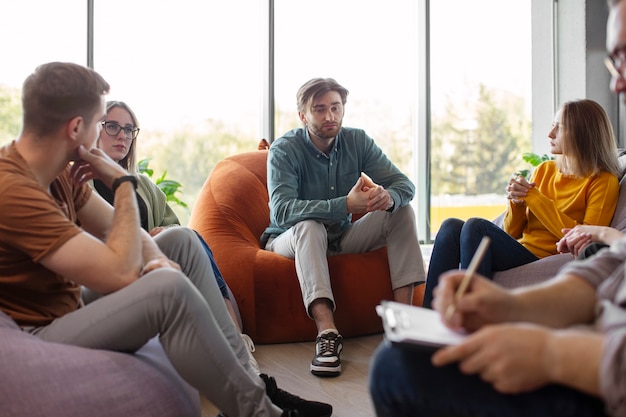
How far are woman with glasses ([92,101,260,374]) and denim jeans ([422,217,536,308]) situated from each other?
0.87 meters

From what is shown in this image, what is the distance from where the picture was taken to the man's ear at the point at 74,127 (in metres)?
1.96

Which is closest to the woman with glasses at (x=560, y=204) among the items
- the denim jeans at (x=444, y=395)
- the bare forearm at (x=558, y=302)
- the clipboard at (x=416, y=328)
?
the bare forearm at (x=558, y=302)

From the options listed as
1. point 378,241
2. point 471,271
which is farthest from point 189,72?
point 471,271

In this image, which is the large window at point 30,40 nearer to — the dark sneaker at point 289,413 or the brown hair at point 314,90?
the brown hair at point 314,90

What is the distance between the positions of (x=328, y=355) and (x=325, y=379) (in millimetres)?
117

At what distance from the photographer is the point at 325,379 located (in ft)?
9.69

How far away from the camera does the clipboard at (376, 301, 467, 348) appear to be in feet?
3.89

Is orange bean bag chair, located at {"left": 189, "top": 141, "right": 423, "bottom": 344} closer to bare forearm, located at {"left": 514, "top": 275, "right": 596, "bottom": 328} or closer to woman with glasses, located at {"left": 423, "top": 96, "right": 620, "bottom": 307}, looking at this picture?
Result: woman with glasses, located at {"left": 423, "top": 96, "right": 620, "bottom": 307}

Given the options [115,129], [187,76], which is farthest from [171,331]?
[187,76]

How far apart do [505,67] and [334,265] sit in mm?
3707

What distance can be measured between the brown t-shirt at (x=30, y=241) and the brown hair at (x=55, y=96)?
11 centimetres

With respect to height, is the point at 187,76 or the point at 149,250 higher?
the point at 187,76

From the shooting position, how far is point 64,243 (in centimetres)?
183

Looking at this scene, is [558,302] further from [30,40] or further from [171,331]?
[30,40]
